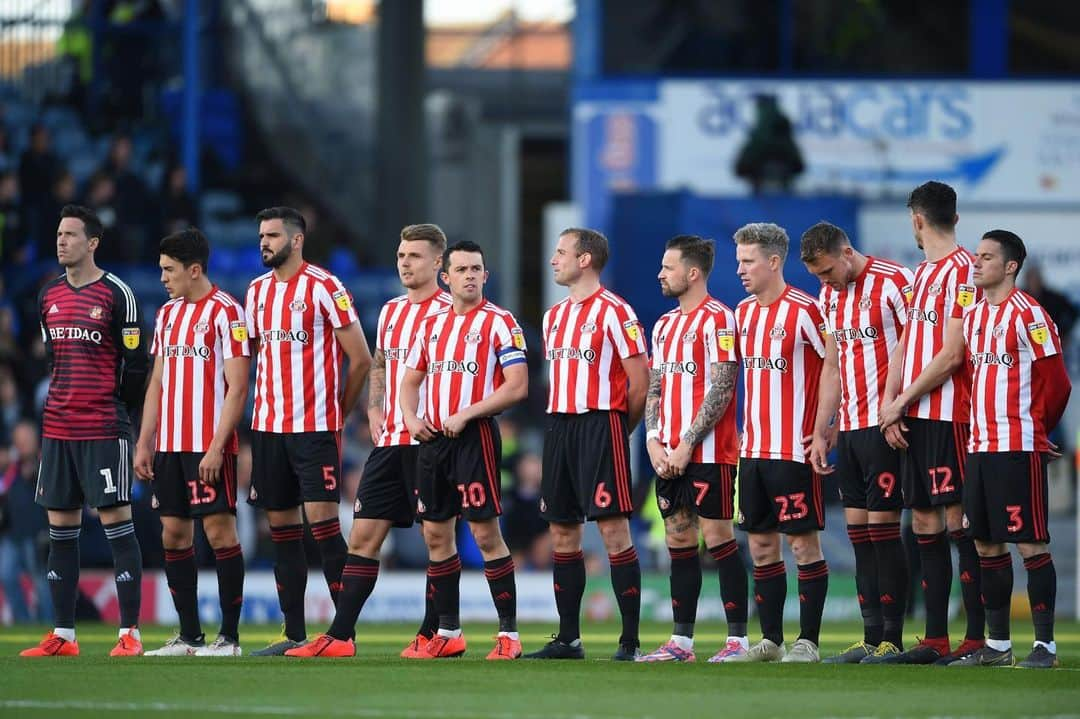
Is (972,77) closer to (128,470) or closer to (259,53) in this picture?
(259,53)

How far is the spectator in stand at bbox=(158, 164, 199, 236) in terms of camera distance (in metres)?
20.9

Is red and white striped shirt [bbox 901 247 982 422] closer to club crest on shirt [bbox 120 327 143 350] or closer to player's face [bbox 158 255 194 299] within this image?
player's face [bbox 158 255 194 299]

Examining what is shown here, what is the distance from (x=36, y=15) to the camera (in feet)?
75.3

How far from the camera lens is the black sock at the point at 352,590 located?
33.9ft

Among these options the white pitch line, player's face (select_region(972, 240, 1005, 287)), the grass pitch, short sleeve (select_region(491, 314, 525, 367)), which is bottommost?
the grass pitch

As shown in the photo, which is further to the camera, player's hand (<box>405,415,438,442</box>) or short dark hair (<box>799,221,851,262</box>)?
player's hand (<box>405,415,438,442</box>)

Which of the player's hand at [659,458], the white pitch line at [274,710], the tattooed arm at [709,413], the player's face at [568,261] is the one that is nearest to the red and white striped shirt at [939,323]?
the tattooed arm at [709,413]

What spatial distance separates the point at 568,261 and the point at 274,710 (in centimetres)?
356

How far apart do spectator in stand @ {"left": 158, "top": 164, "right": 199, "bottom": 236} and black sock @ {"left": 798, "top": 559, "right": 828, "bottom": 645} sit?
38.8ft

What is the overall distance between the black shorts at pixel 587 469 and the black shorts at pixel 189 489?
5.75 feet

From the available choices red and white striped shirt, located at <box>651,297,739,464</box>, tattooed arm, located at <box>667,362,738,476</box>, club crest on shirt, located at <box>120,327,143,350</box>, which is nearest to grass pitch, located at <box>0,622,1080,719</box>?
Answer: tattooed arm, located at <box>667,362,738,476</box>

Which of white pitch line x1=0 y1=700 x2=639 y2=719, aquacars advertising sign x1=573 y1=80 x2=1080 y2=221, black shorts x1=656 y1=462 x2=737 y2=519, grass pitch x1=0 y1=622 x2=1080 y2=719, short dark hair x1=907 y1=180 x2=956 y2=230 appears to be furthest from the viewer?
aquacars advertising sign x1=573 y1=80 x2=1080 y2=221

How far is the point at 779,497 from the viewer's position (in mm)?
10289

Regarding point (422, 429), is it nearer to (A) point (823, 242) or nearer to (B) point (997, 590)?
(A) point (823, 242)
